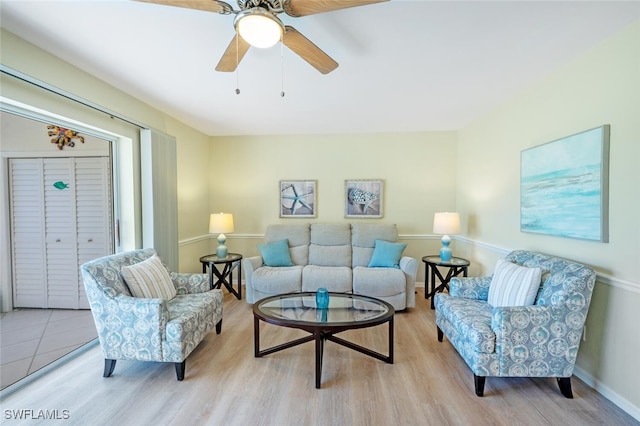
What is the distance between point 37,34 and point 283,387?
2.94 m

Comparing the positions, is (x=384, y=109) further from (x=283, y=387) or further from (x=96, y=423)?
(x=96, y=423)

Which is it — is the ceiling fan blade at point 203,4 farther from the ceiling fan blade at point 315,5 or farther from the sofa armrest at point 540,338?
the sofa armrest at point 540,338

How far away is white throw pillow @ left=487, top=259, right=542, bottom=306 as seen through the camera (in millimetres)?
2154

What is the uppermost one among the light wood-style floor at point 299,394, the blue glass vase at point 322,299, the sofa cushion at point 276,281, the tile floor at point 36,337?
the blue glass vase at point 322,299

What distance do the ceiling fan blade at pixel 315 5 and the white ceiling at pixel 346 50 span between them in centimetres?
36

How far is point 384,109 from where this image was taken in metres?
3.50

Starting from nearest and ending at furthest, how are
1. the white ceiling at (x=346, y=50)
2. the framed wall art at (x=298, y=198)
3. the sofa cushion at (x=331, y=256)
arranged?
the white ceiling at (x=346, y=50) → the sofa cushion at (x=331, y=256) → the framed wall art at (x=298, y=198)

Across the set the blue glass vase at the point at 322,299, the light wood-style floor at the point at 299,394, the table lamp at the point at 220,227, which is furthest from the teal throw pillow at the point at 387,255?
the table lamp at the point at 220,227

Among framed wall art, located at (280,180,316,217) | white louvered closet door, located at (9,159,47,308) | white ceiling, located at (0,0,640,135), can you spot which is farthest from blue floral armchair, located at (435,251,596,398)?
white louvered closet door, located at (9,159,47,308)

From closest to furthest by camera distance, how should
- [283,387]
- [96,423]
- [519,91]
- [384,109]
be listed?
[96,423], [283,387], [519,91], [384,109]

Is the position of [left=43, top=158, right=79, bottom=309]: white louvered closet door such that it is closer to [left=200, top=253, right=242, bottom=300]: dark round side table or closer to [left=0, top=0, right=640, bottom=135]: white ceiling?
[left=0, top=0, right=640, bottom=135]: white ceiling

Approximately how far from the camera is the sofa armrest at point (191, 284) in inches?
Answer: 114

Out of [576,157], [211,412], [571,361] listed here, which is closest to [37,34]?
[211,412]
